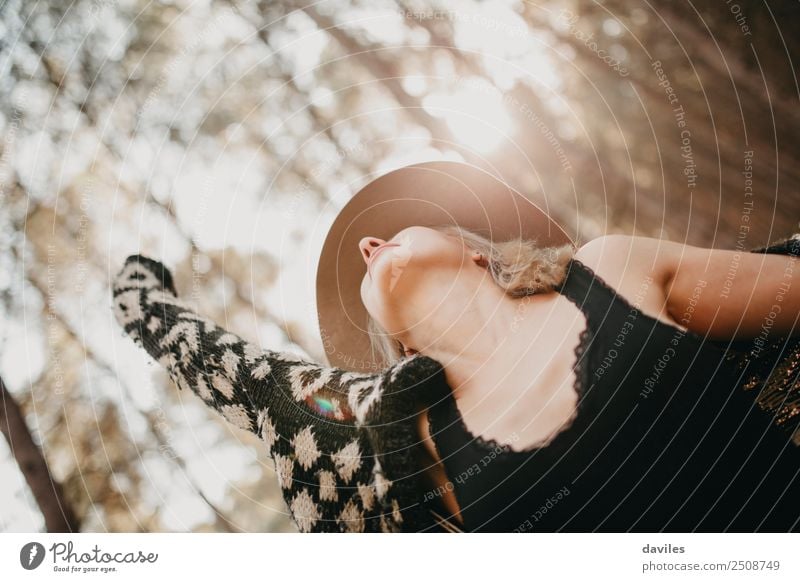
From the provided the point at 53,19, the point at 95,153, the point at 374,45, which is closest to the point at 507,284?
the point at 374,45

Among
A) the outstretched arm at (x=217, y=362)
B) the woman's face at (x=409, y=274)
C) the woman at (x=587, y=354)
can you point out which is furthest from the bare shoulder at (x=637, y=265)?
the outstretched arm at (x=217, y=362)

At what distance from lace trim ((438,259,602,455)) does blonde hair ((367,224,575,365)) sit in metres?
0.03

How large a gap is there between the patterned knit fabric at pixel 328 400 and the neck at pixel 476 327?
2 cm

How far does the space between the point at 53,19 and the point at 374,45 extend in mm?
405

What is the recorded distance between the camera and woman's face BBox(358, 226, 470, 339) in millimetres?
596

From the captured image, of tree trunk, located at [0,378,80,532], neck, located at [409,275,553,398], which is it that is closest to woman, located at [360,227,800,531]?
neck, located at [409,275,553,398]

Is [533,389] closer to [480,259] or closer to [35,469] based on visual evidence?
[480,259]

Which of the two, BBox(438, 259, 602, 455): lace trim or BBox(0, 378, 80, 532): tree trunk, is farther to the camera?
BBox(0, 378, 80, 532): tree trunk

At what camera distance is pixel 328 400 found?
591mm

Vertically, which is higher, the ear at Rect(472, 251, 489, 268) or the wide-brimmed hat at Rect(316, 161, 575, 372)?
the wide-brimmed hat at Rect(316, 161, 575, 372)

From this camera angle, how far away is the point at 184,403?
0.65 m

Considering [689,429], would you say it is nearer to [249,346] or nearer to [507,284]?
[507,284]

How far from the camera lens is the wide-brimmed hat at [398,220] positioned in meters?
0.62

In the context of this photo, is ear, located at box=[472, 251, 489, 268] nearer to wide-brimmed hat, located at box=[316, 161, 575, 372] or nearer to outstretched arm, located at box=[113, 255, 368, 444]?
wide-brimmed hat, located at box=[316, 161, 575, 372]
